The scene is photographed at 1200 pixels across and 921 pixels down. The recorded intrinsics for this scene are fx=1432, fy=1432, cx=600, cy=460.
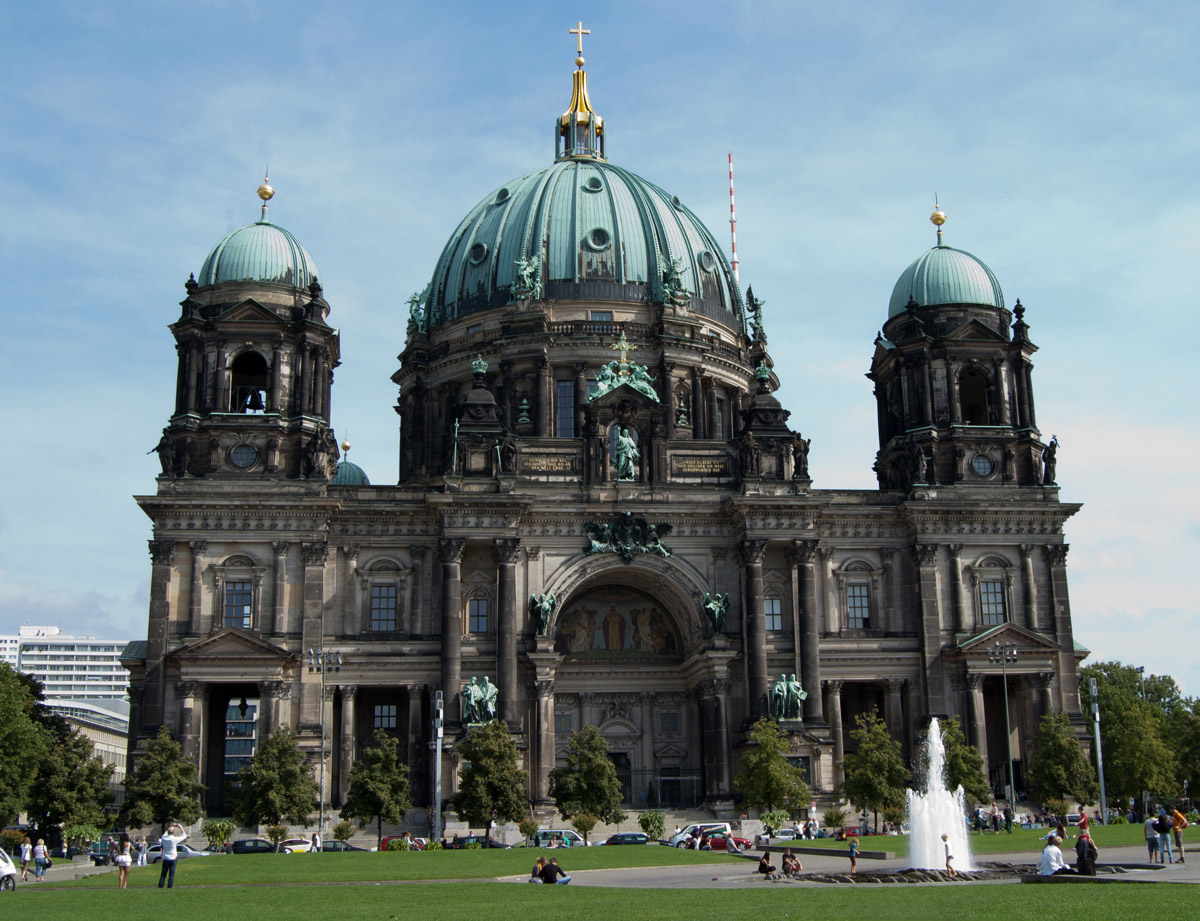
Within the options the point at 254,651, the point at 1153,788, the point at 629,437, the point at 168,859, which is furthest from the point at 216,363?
the point at 1153,788

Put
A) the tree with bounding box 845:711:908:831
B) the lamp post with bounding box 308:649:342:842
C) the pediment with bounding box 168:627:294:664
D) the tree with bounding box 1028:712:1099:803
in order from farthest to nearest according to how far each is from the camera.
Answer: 1. the pediment with bounding box 168:627:294:664
2. the tree with bounding box 1028:712:1099:803
3. the lamp post with bounding box 308:649:342:842
4. the tree with bounding box 845:711:908:831

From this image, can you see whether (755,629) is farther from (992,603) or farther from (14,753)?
(14,753)

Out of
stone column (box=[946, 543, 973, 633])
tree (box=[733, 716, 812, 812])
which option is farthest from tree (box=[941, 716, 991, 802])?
stone column (box=[946, 543, 973, 633])

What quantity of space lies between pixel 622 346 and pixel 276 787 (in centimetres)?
2987

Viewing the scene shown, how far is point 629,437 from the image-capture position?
72062mm

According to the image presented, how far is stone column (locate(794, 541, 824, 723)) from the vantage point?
6856 centimetres

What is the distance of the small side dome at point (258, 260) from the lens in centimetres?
7150

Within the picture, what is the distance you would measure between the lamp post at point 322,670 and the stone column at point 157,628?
6.65 meters

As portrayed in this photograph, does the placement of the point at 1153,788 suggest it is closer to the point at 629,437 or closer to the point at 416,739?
the point at 629,437

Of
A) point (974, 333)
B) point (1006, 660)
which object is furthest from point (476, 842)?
point (974, 333)

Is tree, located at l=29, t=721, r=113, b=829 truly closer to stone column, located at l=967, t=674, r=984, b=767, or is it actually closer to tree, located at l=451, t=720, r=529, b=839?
tree, located at l=451, t=720, r=529, b=839

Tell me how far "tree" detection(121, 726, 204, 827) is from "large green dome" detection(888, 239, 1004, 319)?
43.3 m

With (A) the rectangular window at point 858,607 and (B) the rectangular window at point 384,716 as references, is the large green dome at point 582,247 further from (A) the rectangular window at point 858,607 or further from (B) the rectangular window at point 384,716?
(B) the rectangular window at point 384,716

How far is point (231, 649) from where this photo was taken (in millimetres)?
64688
